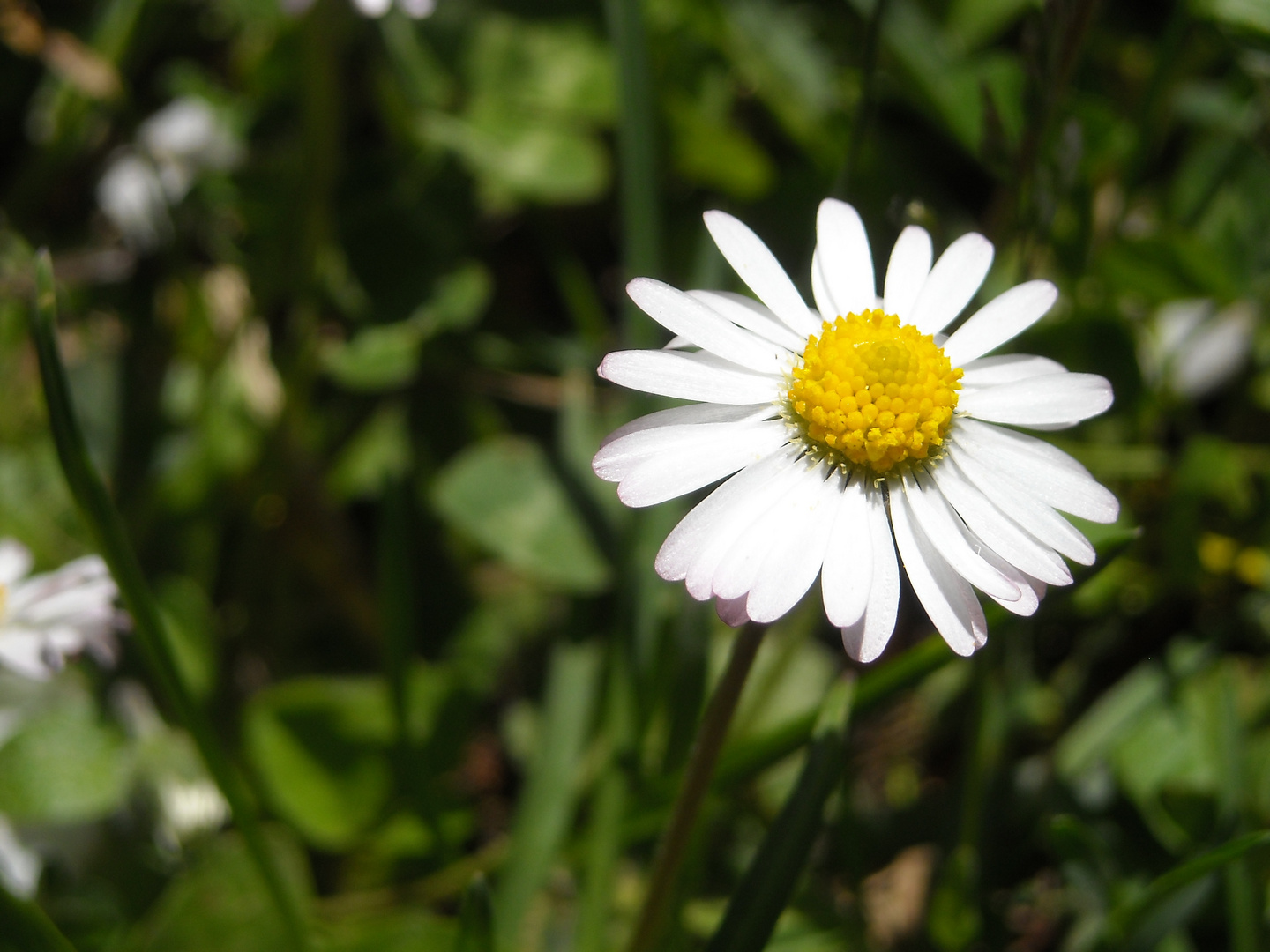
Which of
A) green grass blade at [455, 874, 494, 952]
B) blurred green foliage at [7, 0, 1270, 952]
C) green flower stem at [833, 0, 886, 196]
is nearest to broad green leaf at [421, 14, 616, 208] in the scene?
blurred green foliage at [7, 0, 1270, 952]

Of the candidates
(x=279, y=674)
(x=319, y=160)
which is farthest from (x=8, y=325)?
(x=279, y=674)

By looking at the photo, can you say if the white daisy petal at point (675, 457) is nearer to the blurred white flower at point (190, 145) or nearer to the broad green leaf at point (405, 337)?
the broad green leaf at point (405, 337)

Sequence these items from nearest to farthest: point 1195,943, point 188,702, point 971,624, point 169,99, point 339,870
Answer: point 971,624 < point 188,702 < point 1195,943 < point 339,870 < point 169,99

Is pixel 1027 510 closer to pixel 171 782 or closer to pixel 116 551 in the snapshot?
pixel 116 551

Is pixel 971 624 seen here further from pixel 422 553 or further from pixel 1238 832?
pixel 422 553

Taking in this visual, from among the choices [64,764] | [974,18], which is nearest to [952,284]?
[974,18]

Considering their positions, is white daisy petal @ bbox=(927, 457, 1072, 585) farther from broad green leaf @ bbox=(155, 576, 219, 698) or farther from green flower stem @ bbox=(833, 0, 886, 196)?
broad green leaf @ bbox=(155, 576, 219, 698)

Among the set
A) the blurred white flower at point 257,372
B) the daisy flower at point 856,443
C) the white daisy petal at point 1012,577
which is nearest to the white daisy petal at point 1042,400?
the daisy flower at point 856,443
